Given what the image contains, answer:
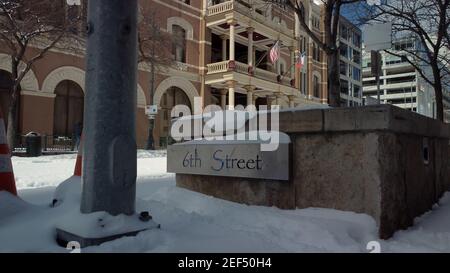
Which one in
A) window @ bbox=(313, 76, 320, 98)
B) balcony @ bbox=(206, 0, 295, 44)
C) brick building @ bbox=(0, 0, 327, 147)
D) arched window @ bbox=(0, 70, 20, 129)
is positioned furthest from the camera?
window @ bbox=(313, 76, 320, 98)

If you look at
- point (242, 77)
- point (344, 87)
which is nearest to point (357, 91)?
point (344, 87)

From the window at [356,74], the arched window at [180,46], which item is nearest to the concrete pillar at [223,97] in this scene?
the arched window at [180,46]

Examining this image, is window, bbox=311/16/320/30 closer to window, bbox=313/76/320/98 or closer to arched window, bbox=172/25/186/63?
window, bbox=313/76/320/98

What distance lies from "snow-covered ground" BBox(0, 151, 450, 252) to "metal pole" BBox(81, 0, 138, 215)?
17.2 inches

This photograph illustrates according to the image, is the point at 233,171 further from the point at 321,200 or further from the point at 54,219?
the point at 54,219

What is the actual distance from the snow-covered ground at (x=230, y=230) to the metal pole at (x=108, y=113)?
0.44 m

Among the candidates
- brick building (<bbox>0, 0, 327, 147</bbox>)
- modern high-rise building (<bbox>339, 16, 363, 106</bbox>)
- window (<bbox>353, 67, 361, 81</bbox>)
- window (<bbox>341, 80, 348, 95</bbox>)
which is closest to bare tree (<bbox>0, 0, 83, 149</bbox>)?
brick building (<bbox>0, 0, 327, 147</bbox>)

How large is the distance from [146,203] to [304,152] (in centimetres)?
207

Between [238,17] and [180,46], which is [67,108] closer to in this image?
[180,46]

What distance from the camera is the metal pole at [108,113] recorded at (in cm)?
338

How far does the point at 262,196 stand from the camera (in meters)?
5.16

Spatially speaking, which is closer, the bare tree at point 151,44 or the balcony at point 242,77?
the bare tree at point 151,44

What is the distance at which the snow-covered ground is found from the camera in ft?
10.7

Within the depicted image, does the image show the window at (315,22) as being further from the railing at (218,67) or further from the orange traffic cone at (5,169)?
the orange traffic cone at (5,169)
